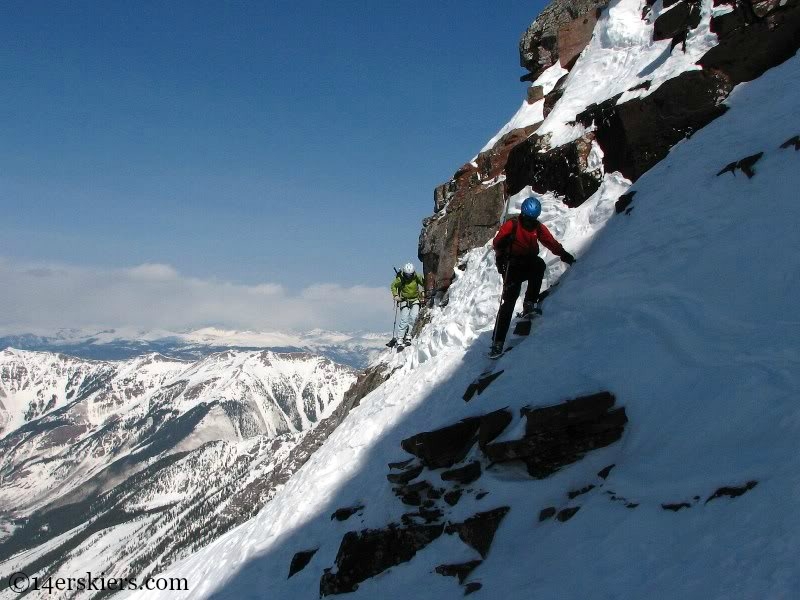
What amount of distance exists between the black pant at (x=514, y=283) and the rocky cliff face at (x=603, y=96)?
7107 millimetres

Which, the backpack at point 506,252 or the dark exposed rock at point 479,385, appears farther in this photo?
the backpack at point 506,252

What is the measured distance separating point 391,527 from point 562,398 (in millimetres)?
4799

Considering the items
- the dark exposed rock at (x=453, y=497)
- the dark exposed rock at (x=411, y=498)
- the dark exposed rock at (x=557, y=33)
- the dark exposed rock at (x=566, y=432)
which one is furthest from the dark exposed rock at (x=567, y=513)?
the dark exposed rock at (x=557, y=33)

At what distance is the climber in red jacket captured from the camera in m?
14.9

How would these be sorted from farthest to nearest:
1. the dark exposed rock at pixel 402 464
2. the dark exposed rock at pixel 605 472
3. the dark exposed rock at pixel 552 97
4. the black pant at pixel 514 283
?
the dark exposed rock at pixel 552 97, the black pant at pixel 514 283, the dark exposed rock at pixel 402 464, the dark exposed rock at pixel 605 472

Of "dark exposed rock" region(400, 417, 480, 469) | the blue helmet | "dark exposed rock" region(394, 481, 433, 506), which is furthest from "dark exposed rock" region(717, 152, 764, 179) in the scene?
"dark exposed rock" region(394, 481, 433, 506)

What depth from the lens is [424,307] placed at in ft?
97.0

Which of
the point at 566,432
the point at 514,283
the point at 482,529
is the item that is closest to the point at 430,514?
the point at 482,529

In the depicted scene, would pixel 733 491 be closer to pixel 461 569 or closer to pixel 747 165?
pixel 461 569

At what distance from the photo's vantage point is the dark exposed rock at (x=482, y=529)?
935 centimetres

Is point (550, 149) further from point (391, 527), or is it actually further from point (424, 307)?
point (391, 527)

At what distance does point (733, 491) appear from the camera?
6387 millimetres

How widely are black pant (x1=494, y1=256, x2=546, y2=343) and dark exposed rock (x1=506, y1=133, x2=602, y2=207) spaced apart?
7.46 meters

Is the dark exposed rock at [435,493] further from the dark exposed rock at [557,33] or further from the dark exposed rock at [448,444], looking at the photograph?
the dark exposed rock at [557,33]
